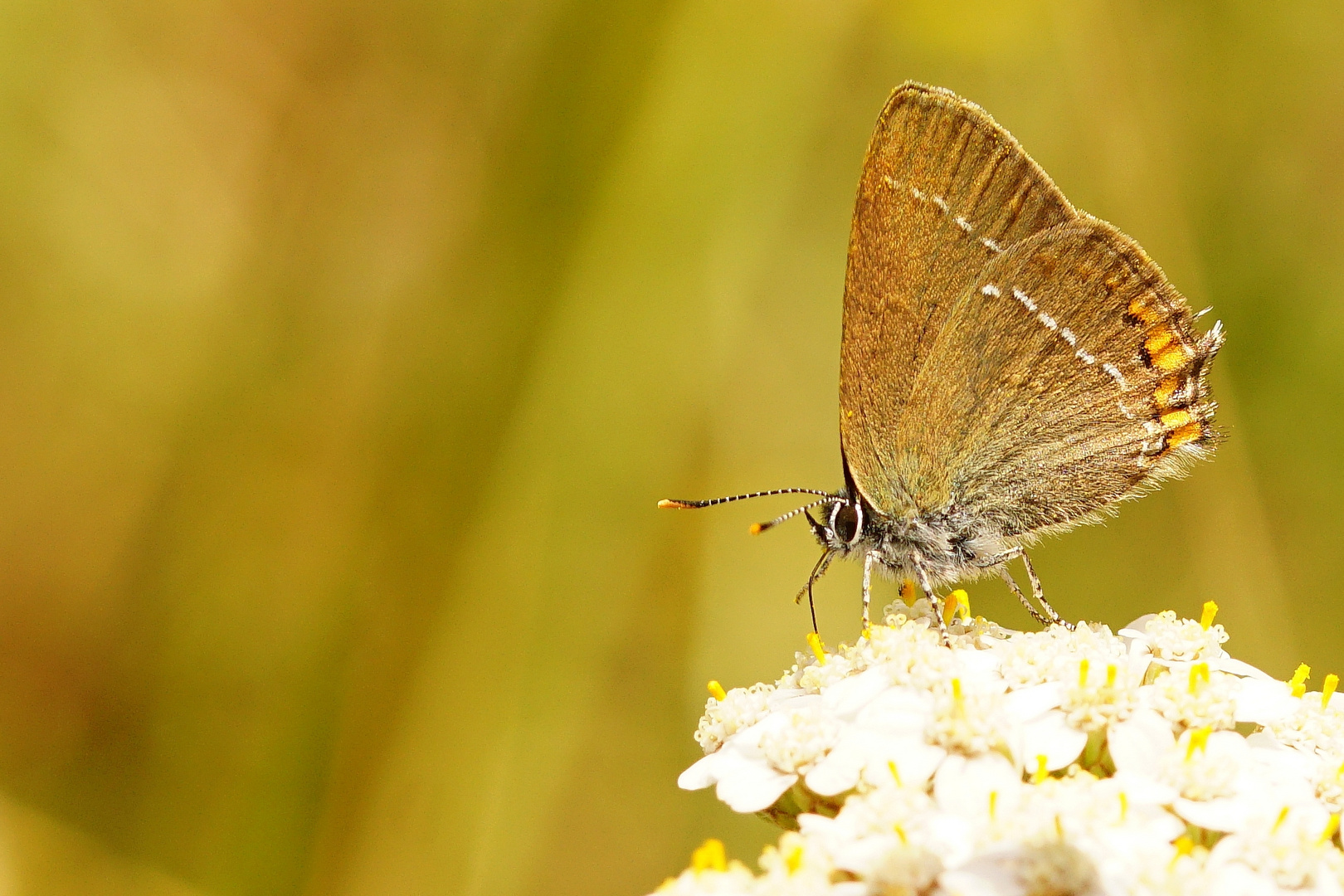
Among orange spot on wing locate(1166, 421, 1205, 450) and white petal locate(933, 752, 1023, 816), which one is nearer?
white petal locate(933, 752, 1023, 816)

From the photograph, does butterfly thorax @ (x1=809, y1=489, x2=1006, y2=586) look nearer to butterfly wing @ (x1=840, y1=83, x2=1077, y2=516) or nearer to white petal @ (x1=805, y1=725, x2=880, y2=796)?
butterfly wing @ (x1=840, y1=83, x2=1077, y2=516)

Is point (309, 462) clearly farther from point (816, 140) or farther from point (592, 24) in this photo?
point (816, 140)

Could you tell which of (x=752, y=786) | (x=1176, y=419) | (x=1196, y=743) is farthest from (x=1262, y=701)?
(x=752, y=786)

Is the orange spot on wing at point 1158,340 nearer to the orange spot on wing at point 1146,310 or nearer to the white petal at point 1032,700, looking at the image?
the orange spot on wing at point 1146,310

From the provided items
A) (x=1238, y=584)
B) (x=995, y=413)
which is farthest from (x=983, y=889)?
(x=1238, y=584)

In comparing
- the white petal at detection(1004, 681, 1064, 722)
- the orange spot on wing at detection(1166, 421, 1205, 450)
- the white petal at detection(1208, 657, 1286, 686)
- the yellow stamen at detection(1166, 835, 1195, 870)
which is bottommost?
the yellow stamen at detection(1166, 835, 1195, 870)

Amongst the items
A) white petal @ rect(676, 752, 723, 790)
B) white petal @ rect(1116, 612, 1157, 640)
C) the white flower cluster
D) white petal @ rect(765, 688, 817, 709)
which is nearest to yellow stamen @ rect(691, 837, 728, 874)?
the white flower cluster

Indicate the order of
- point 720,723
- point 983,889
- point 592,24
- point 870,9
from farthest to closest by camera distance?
point 870,9
point 592,24
point 720,723
point 983,889
